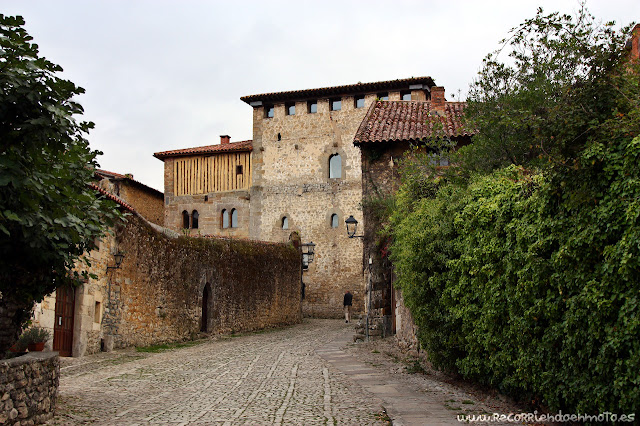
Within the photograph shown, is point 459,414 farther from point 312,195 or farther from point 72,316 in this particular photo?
point 312,195

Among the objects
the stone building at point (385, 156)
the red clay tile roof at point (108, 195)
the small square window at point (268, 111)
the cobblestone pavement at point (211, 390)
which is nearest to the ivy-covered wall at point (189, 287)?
the red clay tile roof at point (108, 195)

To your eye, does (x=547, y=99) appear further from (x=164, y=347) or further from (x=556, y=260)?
(x=164, y=347)

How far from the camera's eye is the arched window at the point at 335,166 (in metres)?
36.7

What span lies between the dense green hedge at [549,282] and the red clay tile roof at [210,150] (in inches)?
1156

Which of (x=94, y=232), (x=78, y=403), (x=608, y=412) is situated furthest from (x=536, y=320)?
(x=78, y=403)

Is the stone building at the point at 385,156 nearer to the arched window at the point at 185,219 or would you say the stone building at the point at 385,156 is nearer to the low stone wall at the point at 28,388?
the low stone wall at the point at 28,388

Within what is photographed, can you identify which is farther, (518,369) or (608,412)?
(518,369)

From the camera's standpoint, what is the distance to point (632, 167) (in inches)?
205

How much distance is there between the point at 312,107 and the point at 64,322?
2574 centimetres

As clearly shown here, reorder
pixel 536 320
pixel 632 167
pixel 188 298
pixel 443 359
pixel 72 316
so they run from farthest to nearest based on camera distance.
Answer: pixel 188 298 → pixel 72 316 → pixel 443 359 → pixel 536 320 → pixel 632 167

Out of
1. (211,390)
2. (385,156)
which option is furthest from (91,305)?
(385,156)

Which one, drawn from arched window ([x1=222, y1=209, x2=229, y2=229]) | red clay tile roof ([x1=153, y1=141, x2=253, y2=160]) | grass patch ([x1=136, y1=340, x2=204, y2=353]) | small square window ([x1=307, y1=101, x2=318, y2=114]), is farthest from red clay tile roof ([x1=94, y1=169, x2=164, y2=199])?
grass patch ([x1=136, y1=340, x2=204, y2=353])

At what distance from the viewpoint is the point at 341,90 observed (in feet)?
120

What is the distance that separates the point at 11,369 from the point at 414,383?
6.26 m
